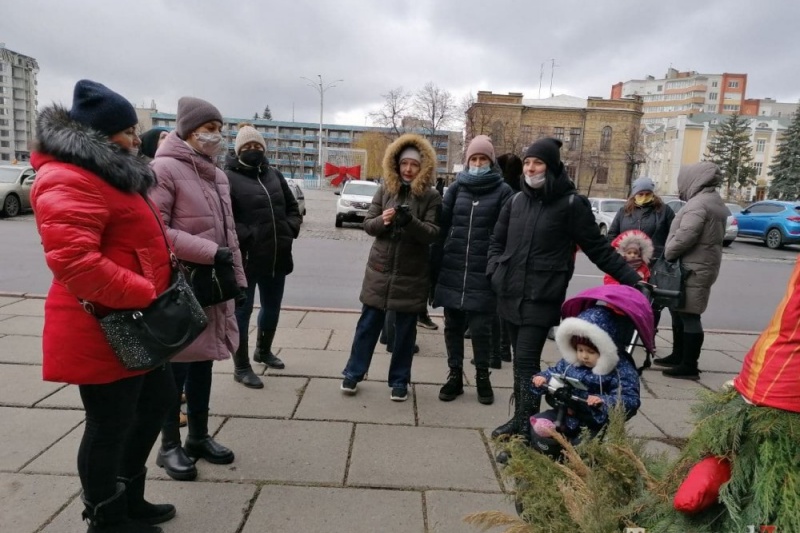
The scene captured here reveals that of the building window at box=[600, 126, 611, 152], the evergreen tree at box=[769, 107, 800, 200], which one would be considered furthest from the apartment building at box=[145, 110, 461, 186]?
the evergreen tree at box=[769, 107, 800, 200]

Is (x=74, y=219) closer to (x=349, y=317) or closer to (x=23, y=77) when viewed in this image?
(x=349, y=317)

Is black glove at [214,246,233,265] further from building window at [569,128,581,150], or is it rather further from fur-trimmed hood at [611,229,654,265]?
building window at [569,128,581,150]

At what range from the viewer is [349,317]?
670 cm

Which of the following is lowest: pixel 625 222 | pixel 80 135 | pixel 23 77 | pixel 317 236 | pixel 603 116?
pixel 317 236

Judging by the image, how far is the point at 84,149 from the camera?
1.97 m

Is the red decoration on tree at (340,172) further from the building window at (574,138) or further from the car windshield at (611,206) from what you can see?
the car windshield at (611,206)

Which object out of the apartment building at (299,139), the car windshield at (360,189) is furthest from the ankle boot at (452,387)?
the apartment building at (299,139)

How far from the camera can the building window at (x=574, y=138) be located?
6103cm

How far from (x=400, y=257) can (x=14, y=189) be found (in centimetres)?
1752

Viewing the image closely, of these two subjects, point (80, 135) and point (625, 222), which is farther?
point (625, 222)

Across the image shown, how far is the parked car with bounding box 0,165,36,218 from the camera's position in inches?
646

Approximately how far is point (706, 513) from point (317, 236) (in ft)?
49.6

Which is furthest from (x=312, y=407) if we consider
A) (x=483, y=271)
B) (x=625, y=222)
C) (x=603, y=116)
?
(x=603, y=116)

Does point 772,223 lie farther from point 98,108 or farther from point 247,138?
point 98,108
